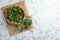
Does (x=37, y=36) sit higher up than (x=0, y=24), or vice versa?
(x=0, y=24)

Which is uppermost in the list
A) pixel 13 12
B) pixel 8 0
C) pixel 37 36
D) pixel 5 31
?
pixel 8 0

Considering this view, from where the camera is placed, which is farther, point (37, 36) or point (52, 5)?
point (52, 5)

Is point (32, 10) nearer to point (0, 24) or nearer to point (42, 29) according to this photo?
point (42, 29)

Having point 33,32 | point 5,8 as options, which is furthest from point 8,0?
point 33,32
